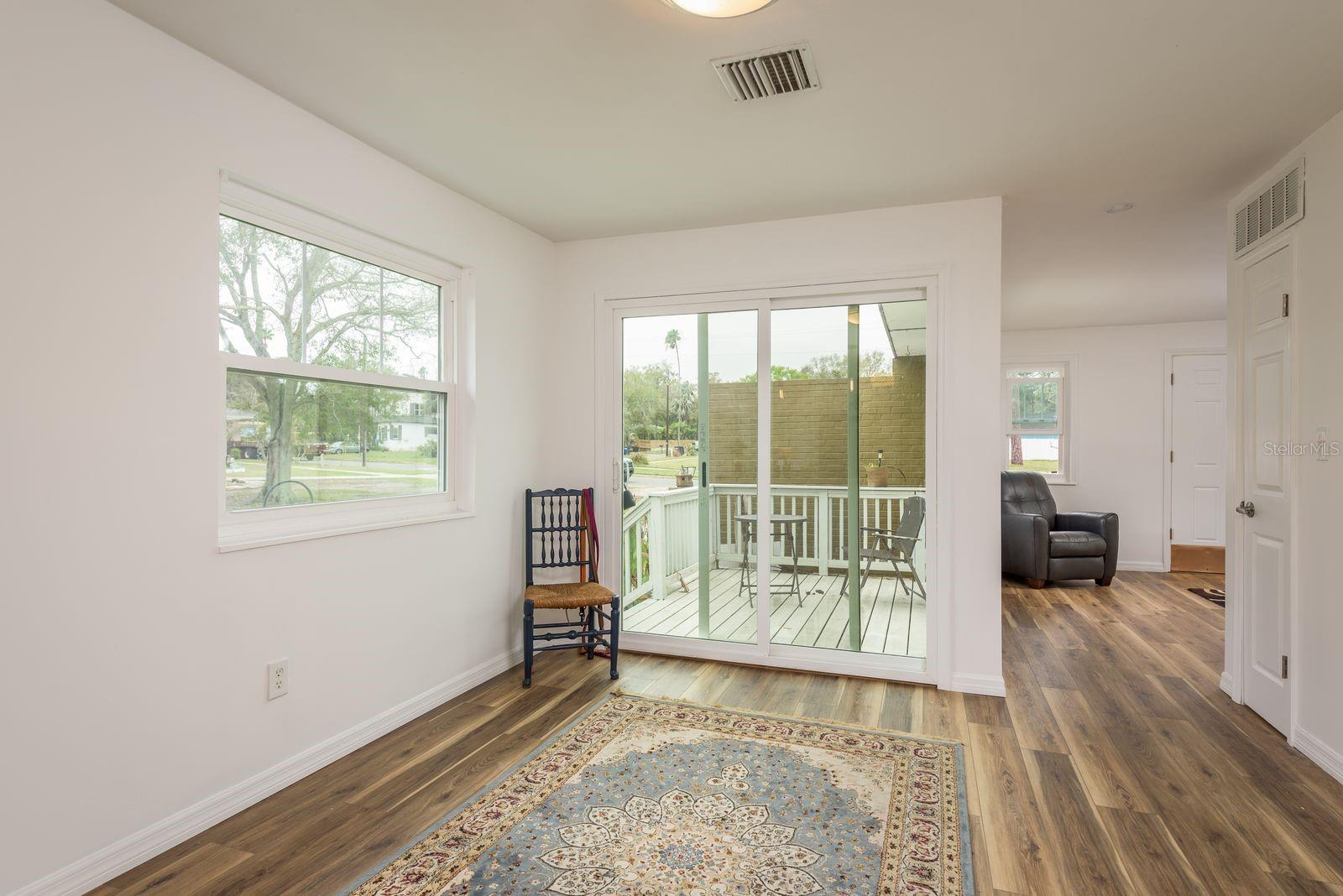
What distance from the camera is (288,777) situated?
2.52m

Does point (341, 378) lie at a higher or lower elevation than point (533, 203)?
lower

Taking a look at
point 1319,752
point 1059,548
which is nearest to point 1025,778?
point 1319,752

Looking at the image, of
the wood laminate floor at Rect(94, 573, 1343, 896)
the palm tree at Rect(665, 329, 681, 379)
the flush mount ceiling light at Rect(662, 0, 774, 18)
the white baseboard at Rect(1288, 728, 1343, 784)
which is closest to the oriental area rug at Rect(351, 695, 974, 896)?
the wood laminate floor at Rect(94, 573, 1343, 896)

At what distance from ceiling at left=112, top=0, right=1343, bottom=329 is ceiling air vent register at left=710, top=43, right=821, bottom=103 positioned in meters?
0.05

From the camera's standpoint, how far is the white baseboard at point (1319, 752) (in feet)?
8.38

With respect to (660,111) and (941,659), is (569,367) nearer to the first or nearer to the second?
(660,111)

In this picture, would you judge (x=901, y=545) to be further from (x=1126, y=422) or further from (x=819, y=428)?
(x=1126, y=422)

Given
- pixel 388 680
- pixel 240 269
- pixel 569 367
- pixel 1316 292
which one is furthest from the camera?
pixel 569 367

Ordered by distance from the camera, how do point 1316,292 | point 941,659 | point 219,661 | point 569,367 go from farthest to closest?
point 569,367 → point 941,659 → point 1316,292 → point 219,661

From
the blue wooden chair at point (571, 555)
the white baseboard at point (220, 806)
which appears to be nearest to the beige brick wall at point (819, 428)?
the blue wooden chair at point (571, 555)

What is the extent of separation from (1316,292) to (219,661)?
171 inches

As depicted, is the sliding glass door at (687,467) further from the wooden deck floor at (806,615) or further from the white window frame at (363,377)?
the white window frame at (363,377)

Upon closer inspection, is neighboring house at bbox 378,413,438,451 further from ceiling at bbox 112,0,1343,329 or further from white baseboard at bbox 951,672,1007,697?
white baseboard at bbox 951,672,1007,697

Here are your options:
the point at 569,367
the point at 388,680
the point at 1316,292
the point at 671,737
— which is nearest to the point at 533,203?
the point at 569,367
